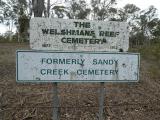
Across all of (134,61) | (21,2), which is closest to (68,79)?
(134,61)

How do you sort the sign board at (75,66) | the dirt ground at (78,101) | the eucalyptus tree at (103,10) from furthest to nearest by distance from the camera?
the eucalyptus tree at (103,10), the dirt ground at (78,101), the sign board at (75,66)

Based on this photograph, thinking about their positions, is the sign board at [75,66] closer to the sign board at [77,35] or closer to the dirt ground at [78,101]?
the sign board at [77,35]

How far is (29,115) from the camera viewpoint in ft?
17.5

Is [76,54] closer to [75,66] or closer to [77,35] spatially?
[75,66]

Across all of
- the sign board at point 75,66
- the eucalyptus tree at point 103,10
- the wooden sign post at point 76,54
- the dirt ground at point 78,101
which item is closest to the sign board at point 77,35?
the wooden sign post at point 76,54

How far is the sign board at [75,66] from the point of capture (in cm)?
397

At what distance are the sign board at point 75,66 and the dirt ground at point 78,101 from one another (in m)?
1.00

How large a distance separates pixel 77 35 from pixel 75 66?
1.42ft

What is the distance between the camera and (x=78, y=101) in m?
5.98

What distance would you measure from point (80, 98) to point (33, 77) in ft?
7.66

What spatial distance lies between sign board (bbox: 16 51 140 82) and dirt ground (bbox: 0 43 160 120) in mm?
1003

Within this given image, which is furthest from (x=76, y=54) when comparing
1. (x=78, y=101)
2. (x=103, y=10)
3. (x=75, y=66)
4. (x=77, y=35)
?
(x=103, y=10)

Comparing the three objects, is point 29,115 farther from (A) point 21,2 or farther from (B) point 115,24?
(A) point 21,2

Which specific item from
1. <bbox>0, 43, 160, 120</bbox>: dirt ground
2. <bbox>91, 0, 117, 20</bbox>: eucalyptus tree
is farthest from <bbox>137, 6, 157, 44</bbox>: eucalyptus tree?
<bbox>0, 43, 160, 120</bbox>: dirt ground
